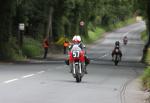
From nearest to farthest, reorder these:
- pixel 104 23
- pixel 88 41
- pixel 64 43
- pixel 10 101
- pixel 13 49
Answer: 1. pixel 10 101
2. pixel 13 49
3. pixel 64 43
4. pixel 88 41
5. pixel 104 23

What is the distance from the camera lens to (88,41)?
96938 mm

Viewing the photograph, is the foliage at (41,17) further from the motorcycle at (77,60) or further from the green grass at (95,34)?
the motorcycle at (77,60)

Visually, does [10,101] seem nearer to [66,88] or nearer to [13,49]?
[66,88]

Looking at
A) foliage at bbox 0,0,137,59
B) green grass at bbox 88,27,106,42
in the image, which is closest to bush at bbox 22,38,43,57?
foliage at bbox 0,0,137,59

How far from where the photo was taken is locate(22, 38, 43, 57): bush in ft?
174

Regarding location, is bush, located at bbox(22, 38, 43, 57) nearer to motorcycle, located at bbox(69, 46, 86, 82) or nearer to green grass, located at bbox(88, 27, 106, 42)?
motorcycle, located at bbox(69, 46, 86, 82)

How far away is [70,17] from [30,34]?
17308 millimetres

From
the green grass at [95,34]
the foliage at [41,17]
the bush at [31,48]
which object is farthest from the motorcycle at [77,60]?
the green grass at [95,34]

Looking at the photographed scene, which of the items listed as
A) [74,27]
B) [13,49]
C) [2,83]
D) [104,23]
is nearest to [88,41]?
[74,27]

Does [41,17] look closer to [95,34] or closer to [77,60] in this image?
[77,60]

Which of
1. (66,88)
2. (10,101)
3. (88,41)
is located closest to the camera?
(10,101)

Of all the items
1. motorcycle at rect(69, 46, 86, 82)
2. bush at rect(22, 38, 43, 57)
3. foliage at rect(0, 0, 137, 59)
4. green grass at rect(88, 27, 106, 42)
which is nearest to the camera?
motorcycle at rect(69, 46, 86, 82)

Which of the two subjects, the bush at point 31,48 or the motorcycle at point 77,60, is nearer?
the motorcycle at point 77,60

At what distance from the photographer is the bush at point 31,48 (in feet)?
174
